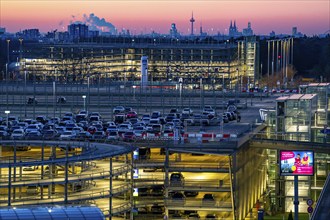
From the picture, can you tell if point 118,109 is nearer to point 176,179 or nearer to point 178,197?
point 176,179

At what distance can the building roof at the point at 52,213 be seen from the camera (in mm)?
26894

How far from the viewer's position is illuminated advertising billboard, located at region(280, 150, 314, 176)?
3994 centimetres

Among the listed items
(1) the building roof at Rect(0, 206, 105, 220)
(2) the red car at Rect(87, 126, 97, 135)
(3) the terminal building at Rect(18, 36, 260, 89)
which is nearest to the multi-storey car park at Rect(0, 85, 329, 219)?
(1) the building roof at Rect(0, 206, 105, 220)

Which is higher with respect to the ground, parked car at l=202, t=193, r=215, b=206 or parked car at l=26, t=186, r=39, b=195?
parked car at l=26, t=186, r=39, b=195

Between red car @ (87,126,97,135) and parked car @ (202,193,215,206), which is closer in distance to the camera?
parked car @ (202,193,215,206)

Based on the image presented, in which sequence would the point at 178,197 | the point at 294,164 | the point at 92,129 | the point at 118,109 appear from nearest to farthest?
the point at 294,164 → the point at 178,197 → the point at 92,129 → the point at 118,109

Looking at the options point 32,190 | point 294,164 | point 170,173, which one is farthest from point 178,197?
point 32,190

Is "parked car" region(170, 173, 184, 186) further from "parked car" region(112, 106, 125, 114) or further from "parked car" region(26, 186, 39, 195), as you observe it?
"parked car" region(112, 106, 125, 114)

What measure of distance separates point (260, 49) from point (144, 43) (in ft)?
52.7

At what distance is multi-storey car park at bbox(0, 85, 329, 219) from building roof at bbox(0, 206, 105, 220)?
20.8 feet

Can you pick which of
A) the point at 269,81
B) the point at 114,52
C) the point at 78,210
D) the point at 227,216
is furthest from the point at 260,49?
the point at 78,210

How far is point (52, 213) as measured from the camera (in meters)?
27.4

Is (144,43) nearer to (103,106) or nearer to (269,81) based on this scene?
(269,81)

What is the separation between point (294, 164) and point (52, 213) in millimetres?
14651
